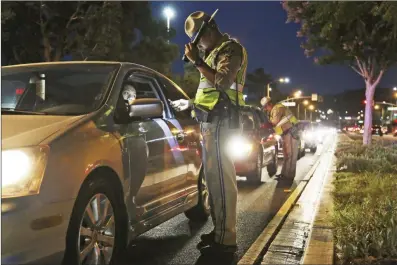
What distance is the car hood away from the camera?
128 inches

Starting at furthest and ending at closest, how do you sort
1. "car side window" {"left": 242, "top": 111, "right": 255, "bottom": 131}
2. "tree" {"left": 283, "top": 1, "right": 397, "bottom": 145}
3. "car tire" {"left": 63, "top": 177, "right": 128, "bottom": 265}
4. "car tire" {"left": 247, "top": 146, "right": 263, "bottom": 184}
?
"tree" {"left": 283, "top": 1, "right": 397, "bottom": 145} < "car tire" {"left": 247, "top": 146, "right": 263, "bottom": 184} < "car side window" {"left": 242, "top": 111, "right": 255, "bottom": 131} < "car tire" {"left": 63, "top": 177, "right": 128, "bottom": 265}

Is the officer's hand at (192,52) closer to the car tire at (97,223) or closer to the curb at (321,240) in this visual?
the car tire at (97,223)

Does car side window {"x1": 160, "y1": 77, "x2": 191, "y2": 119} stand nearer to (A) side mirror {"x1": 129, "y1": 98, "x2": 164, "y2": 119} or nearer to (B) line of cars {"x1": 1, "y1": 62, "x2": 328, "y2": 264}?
(B) line of cars {"x1": 1, "y1": 62, "x2": 328, "y2": 264}

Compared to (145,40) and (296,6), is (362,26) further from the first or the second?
(145,40)

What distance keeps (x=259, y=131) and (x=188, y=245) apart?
5.36 metres

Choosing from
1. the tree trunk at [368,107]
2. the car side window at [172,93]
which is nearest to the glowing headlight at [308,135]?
the tree trunk at [368,107]

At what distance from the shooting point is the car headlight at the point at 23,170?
3.11 m

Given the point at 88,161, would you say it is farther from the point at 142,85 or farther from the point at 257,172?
the point at 257,172

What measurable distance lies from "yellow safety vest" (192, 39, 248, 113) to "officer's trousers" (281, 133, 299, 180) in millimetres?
6126

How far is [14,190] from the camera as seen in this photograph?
122 inches

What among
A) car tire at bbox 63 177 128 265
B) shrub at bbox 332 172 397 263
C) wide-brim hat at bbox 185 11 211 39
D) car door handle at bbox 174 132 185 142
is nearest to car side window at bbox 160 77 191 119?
car door handle at bbox 174 132 185 142

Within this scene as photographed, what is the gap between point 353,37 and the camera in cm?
1616

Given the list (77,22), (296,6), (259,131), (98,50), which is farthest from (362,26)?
(77,22)

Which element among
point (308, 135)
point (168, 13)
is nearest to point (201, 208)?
point (308, 135)
